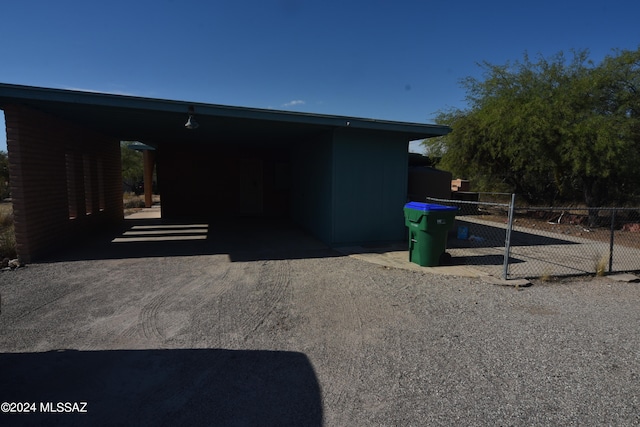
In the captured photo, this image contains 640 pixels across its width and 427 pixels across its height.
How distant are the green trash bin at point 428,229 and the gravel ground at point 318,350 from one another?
82 centimetres

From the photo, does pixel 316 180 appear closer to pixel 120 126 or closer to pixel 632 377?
pixel 120 126

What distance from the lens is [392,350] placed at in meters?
3.10

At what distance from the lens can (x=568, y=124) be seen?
1123cm

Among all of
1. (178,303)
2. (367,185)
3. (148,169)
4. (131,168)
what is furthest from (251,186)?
(131,168)

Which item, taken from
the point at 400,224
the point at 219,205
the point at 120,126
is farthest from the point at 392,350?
the point at 219,205

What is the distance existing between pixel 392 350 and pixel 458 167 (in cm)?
1378

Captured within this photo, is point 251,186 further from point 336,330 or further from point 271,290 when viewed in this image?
point 336,330

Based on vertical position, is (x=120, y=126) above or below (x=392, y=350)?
above

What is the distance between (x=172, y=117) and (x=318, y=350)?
578cm

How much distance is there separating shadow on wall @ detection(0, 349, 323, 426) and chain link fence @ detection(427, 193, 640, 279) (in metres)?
4.00

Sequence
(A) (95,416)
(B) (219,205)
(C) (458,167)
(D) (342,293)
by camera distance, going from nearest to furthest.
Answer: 1. (A) (95,416)
2. (D) (342,293)
3. (B) (219,205)
4. (C) (458,167)

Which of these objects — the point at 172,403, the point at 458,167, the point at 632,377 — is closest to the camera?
the point at 172,403

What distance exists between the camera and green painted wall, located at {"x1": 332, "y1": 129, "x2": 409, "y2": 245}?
7340mm

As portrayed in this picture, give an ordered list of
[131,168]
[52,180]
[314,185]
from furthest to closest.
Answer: [131,168] → [314,185] → [52,180]
